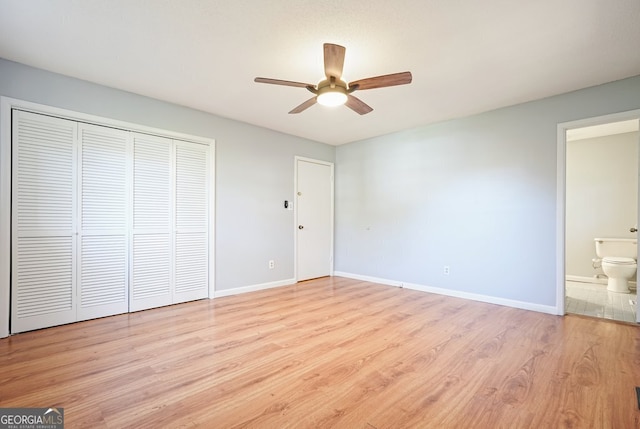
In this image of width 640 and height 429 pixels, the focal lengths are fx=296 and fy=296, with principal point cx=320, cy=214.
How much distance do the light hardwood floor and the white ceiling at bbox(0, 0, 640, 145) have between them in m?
2.42

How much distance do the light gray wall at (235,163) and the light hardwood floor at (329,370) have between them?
113 centimetres

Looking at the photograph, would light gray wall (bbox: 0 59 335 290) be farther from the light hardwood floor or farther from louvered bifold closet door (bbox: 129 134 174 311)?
the light hardwood floor

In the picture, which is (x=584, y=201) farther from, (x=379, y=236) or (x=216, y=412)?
(x=216, y=412)

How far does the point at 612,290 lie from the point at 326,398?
494 cm

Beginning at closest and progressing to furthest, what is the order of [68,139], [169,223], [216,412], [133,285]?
[216,412]
[68,139]
[133,285]
[169,223]

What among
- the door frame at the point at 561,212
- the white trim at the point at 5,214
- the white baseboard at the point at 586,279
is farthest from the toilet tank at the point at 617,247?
the white trim at the point at 5,214

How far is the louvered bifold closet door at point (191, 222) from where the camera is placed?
365 centimetres

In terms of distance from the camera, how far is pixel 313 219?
17.2 ft

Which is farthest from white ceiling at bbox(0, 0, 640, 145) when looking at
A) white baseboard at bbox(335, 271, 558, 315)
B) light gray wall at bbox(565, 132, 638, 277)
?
light gray wall at bbox(565, 132, 638, 277)

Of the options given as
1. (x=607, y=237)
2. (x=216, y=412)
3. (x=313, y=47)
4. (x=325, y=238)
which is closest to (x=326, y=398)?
(x=216, y=412)

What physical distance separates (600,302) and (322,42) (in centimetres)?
457

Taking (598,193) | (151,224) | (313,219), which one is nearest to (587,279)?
(598,193)

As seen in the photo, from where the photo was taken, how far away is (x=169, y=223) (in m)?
3.57

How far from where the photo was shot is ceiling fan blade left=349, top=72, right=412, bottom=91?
2109 millimetres
